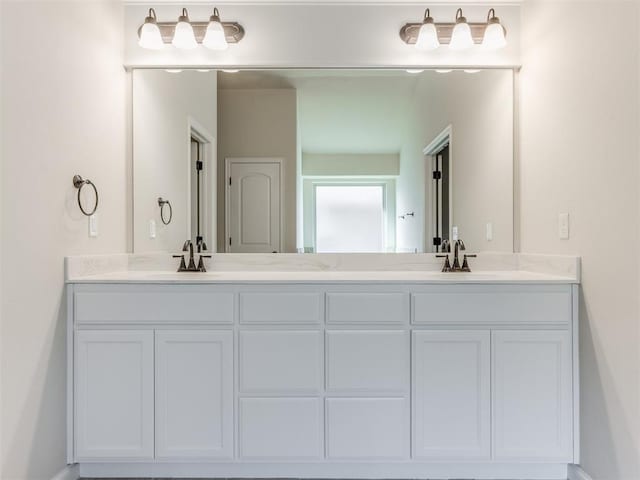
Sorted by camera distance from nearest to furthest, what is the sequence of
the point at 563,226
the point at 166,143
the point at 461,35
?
the point at 563,226
the point at 461,35
the point at 166,143

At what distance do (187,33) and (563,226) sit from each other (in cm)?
200

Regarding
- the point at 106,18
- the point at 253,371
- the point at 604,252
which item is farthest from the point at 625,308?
the point at 106,18

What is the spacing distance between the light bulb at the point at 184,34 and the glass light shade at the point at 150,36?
0.08m

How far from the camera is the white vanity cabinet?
167 centimetres

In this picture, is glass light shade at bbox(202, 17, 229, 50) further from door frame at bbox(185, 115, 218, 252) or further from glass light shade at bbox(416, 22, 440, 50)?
glass light shade at bbox(416, 22, 440, 50)

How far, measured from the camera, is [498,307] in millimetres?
1679

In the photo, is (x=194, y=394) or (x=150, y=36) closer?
(x=194, y=394)

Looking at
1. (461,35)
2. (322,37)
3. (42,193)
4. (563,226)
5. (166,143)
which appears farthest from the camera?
(166,143)

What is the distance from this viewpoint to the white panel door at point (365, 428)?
1.68 m

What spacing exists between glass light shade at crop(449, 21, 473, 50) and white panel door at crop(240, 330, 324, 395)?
1570 mm

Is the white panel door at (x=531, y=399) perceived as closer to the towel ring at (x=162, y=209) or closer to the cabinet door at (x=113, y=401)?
the cabinet door at (x=113, y=401)

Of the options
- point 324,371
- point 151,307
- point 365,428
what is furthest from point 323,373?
point 151,307

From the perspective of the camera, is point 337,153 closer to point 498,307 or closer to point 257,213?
point 257,213

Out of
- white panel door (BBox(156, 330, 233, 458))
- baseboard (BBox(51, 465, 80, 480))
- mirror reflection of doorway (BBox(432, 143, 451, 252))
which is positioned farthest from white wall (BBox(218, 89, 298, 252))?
baseboard (BBox(51, 465, 80, 480))
